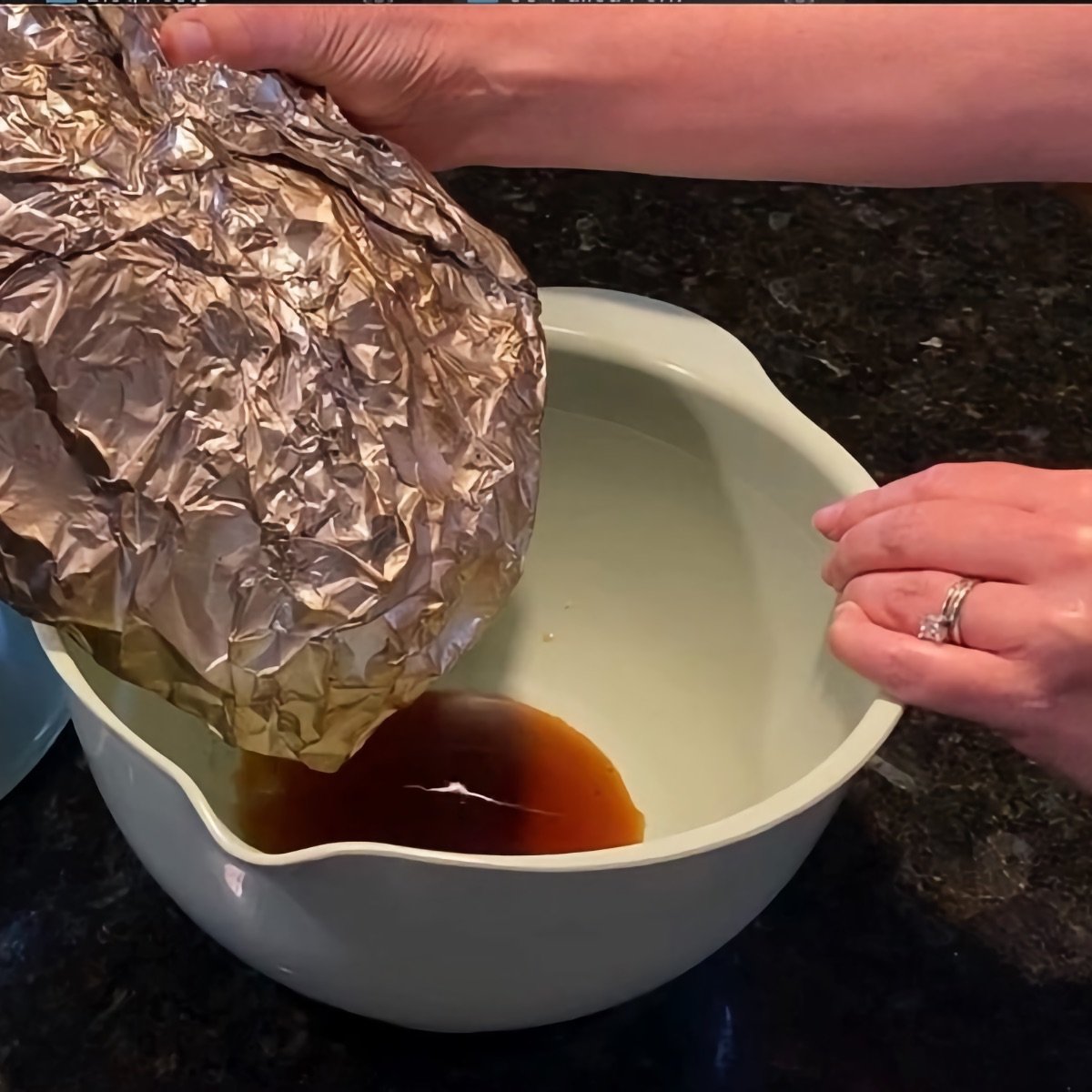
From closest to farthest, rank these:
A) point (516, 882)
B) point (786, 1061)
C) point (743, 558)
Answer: point (516, 882)
point (786, 1061)
point (743, 558)

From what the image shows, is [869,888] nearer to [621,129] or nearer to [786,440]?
[786,440]

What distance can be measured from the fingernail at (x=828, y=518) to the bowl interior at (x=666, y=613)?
1.3 inches

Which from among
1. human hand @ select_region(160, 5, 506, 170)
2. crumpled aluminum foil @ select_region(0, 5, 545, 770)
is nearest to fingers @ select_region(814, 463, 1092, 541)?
crumpled aluminum foil @ select_region(0, 5, 545, 770)

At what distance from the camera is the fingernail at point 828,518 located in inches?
21.2

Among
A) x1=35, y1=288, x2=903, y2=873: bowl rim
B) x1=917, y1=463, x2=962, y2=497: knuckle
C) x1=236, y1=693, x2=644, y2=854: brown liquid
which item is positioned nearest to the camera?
x1=35, y1=288, x2=903, y2=873: bowl rim

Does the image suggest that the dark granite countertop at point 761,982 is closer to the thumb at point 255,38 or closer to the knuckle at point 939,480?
the knuckle at point 939,480

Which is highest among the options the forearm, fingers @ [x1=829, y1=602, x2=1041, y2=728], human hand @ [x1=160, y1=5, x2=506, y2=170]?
human hand @ [x1=160, y1=5, x2=506, y2=170]

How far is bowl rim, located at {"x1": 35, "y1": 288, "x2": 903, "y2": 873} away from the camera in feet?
1.34

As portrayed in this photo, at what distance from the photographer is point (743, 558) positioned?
65 cm

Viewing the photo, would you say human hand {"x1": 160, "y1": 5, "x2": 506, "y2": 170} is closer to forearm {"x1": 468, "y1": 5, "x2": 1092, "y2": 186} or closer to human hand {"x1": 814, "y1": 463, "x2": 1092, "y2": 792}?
forearm {"x1": 468, "y1": 5, "x2": 1092, "y2": 186}

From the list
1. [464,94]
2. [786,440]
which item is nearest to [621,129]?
[464,94]

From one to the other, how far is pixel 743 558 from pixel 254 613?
26 cm

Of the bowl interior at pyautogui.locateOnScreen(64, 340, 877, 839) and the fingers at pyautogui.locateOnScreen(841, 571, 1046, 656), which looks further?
the bowl interior at pyautogui.locateOnScreen(64, 340, 877, 839)

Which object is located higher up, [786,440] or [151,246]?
[151,246]
